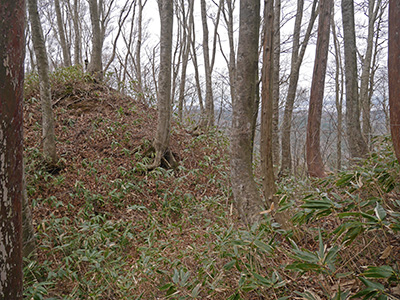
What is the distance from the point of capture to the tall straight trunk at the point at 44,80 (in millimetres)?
3963

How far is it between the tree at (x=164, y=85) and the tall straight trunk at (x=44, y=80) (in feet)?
5.96

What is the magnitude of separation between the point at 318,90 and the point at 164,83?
11.5 feet

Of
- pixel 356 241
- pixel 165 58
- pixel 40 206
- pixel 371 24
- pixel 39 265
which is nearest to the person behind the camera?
pixel 356 241

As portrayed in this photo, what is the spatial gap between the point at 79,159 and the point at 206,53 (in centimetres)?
660

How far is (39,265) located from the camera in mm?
2797

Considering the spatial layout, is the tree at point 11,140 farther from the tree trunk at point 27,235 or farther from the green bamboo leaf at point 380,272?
the green bamboo leaf at point 380,272

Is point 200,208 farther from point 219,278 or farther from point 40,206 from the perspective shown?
point 40,206

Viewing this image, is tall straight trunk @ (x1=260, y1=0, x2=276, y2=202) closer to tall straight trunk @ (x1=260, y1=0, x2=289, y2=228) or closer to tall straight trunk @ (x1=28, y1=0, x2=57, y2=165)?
tall straight trunk @ (x1=260, y1=0, x2=289, y2=228)

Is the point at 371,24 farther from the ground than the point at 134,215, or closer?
farther from the ground

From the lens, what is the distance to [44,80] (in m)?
4.28

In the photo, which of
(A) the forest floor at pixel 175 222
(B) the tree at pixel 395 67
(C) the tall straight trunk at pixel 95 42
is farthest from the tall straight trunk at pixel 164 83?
(B) the tree at pixel 395 67

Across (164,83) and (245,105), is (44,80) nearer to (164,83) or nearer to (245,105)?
(164,83)

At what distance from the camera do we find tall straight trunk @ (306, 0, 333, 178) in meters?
5.49

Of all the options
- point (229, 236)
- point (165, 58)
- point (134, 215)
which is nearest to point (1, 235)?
point (229, 236)
